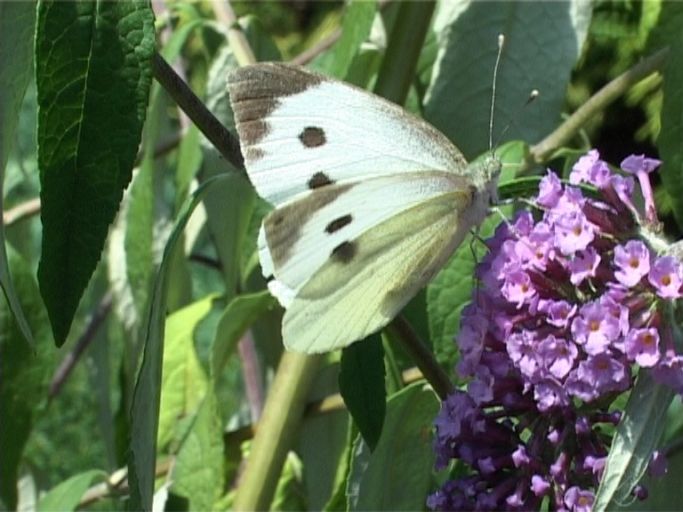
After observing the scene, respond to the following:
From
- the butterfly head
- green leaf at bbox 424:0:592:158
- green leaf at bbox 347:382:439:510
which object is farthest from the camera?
green leaf at bbox 424:0:592:158

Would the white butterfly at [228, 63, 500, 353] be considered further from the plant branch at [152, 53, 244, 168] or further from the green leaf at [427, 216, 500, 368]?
the green leaf at [427, 216, 500, 368]

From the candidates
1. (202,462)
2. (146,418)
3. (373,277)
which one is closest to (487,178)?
(373,277)

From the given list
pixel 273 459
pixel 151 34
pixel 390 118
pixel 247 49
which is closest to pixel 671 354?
pixel 390 118

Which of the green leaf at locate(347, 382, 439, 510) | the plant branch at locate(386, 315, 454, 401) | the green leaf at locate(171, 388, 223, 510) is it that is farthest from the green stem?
the plant branch at locate(386, 315, 454, 401)

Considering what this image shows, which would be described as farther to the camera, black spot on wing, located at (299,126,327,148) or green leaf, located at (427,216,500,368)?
green leaf, located at (427,216,500,368)

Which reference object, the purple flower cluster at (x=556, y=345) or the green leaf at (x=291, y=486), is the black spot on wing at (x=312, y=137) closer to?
the purple flower cluster at (x=556, y=345)

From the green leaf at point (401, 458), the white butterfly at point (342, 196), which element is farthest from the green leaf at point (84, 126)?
the green leaf at point (401, 458)

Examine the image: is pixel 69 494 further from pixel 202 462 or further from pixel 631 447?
pixel 631 447

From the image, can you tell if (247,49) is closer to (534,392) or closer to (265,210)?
(265,210)
